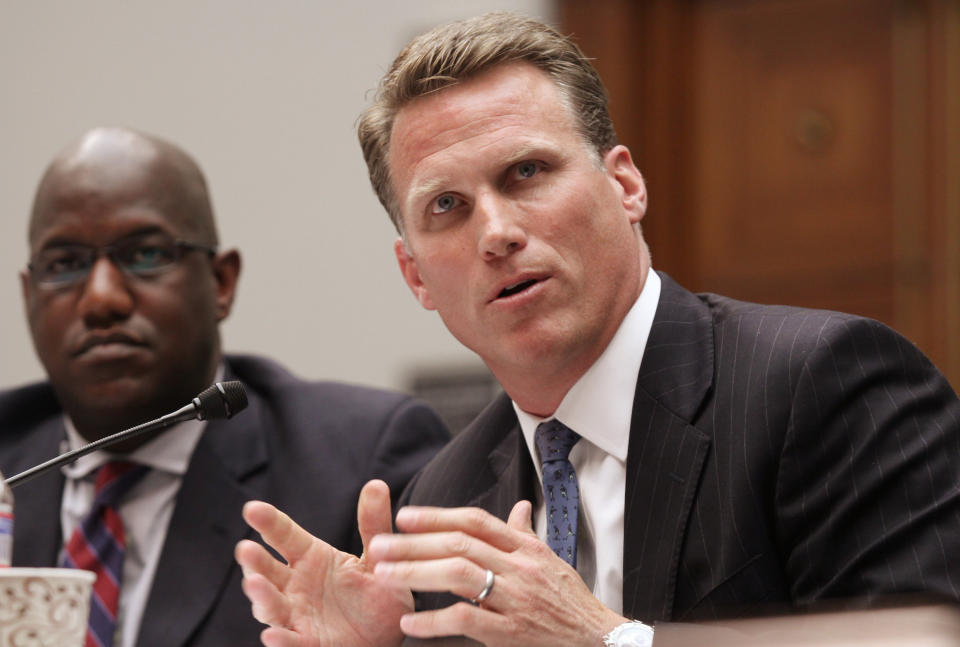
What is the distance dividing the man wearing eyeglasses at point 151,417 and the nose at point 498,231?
33.3 inches

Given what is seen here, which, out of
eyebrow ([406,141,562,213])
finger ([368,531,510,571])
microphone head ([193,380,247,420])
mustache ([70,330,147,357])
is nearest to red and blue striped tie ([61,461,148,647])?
mustache ([70,330,147,357])

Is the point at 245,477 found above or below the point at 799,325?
below

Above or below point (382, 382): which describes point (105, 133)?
above

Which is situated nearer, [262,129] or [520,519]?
[520,519]

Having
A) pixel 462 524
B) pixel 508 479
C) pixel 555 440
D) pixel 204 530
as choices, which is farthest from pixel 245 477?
pixel 462 524

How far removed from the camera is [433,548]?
1.48 metres

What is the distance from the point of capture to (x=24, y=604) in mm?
1358

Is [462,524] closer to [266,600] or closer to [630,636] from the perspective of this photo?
[630,636]

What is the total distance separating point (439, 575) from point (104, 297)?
4.58 ft

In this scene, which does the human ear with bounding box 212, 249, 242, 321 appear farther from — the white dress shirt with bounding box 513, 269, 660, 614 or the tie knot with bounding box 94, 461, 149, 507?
the white dress shirt with bounding box 513, 269, 660, 614

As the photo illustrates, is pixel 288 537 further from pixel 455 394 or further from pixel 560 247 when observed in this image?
pixel 455 394

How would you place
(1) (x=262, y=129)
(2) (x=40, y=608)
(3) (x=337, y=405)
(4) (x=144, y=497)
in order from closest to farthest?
1. (2) (x=40, y=608)
2. (4) (x=144, y=497)
3. (3) (x=337, y=405)
4. (1) (x=262, y=129)

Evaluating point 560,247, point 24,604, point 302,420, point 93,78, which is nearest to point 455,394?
point 302,420

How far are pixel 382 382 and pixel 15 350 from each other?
155cm
